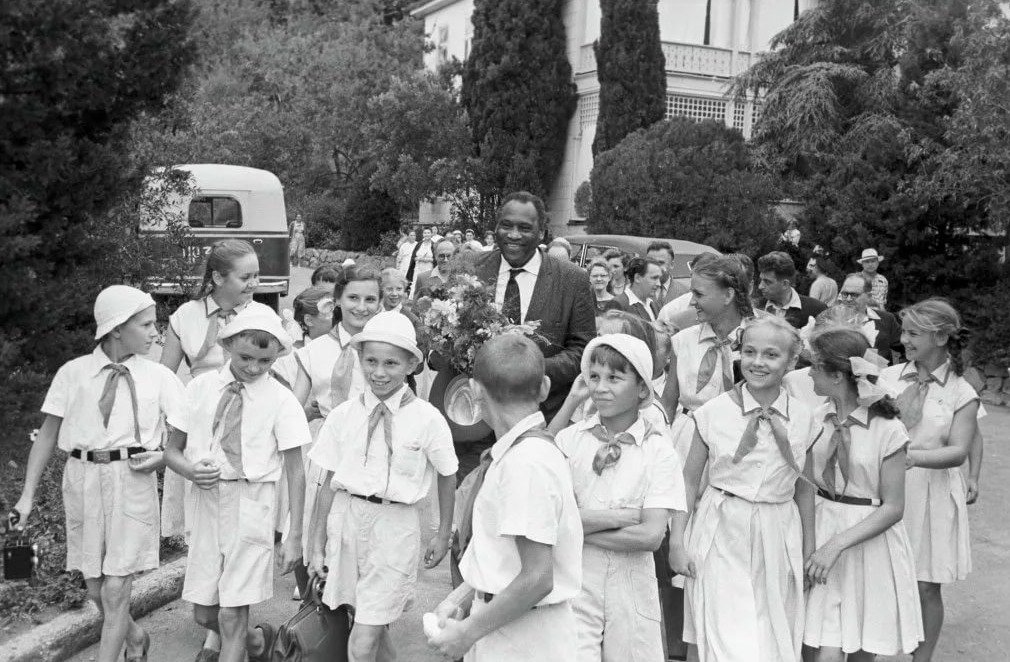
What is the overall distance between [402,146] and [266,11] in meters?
23.1

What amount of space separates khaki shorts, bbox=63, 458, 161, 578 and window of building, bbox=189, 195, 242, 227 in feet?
61.2

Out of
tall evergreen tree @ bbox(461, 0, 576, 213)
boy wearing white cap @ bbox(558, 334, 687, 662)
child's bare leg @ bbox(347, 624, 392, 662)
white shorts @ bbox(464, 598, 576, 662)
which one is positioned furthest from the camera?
tall evergreen tree @ bbox(461, 0, 576, 213)

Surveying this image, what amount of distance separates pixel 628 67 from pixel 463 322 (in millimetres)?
22152

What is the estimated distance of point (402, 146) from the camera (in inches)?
1177

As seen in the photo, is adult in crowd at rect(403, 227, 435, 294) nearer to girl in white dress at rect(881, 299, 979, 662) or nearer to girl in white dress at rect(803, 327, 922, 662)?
girl in white dress at rect(881, 299, 979, 662)

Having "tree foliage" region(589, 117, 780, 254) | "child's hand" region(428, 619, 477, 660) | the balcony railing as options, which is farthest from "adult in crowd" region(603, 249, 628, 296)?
the balcony railing

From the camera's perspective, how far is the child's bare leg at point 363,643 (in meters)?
4.36

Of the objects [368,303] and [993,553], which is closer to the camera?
[368,303]

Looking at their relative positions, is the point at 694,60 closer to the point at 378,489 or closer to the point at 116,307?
the point at 116,307

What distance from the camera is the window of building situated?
2267 centimetres

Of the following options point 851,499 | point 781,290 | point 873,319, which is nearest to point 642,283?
point 781,290

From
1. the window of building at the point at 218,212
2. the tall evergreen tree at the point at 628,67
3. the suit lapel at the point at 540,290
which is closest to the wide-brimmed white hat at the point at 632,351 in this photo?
the suit lapel at the point at 540,290

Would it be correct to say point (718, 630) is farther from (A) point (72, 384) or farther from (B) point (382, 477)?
(A) point (72, 384)

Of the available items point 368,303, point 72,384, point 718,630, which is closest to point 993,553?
point 718,630
